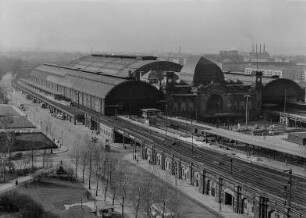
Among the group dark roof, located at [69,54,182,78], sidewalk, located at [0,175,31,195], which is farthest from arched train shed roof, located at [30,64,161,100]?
sidewalk, located at [0,175,31,195]

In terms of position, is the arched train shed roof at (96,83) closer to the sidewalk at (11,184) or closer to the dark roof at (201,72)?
the dark roof at (201,72)

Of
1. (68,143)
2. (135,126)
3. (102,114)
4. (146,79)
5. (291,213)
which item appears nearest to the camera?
(291,213)

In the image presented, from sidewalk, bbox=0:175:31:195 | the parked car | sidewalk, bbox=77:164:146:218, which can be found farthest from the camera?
the parked car

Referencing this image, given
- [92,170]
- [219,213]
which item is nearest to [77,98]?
[92,170]

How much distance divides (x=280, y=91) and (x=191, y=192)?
236 feet

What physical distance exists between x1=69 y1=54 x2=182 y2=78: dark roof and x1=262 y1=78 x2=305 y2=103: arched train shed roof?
28.8 m

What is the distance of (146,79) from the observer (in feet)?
395

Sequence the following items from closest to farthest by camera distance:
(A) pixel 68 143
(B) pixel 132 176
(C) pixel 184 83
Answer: (B) pixel 132 176 → (A) pixel 68 143 → (C) pixel 184 83

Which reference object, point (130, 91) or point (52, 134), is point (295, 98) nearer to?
point (130, 91)

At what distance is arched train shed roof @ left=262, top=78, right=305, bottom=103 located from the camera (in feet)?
389

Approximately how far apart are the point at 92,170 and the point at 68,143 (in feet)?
67.9

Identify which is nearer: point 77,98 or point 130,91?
point 130,91

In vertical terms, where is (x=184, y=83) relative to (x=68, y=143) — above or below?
above

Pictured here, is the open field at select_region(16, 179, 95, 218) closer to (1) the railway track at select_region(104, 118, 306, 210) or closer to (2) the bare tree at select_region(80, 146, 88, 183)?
(2) the bare tree at select_region(80, 146, 88, 183)
